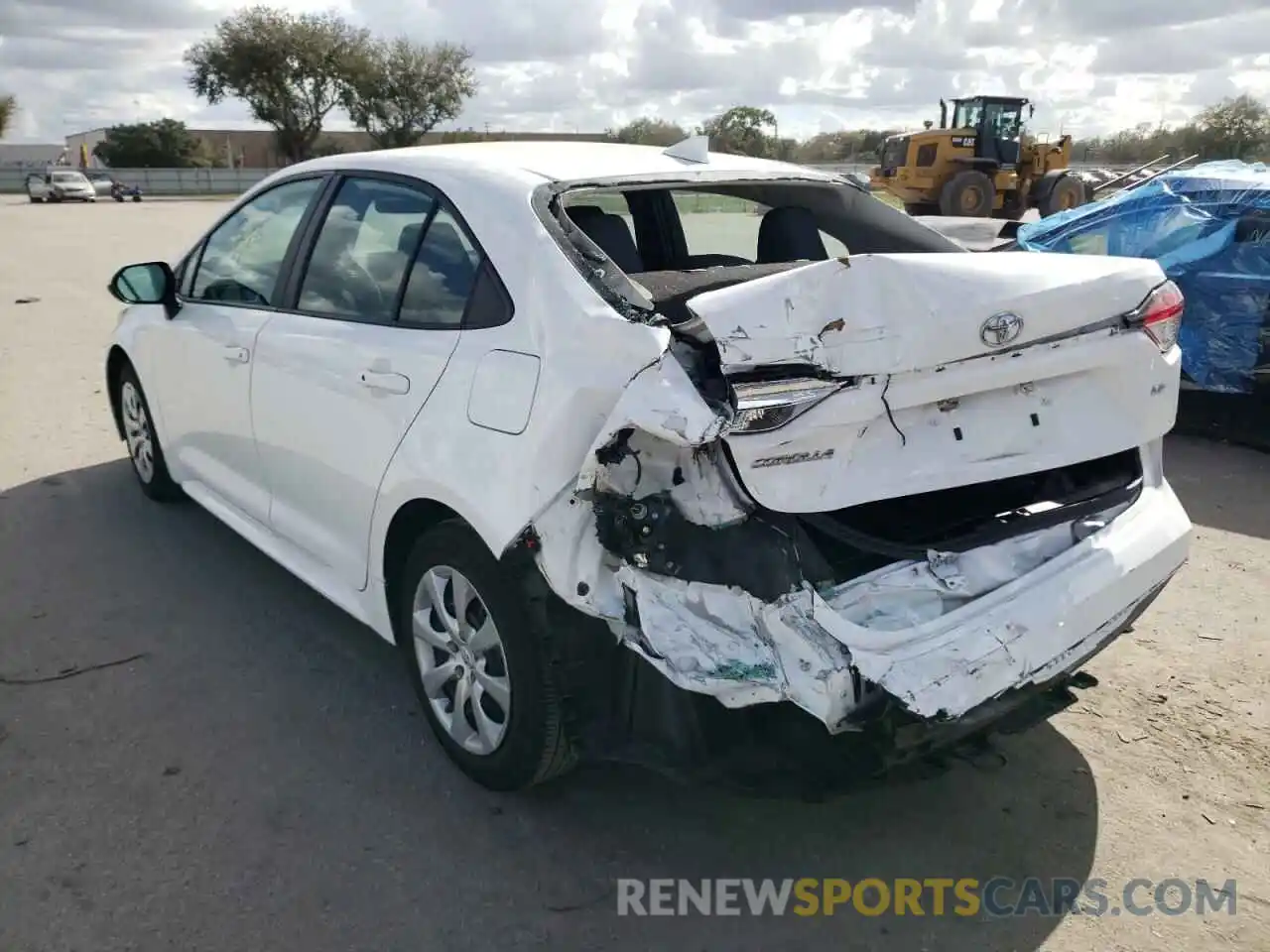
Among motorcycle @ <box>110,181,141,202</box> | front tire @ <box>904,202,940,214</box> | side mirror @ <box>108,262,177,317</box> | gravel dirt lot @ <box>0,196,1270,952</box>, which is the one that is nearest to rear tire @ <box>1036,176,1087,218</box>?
front tire @ <box>904,202,940,214</box>

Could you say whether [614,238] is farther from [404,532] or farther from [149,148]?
[149,148]

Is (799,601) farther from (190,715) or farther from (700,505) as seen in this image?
(190,715)

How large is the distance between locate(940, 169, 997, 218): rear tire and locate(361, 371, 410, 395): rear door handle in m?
22.4

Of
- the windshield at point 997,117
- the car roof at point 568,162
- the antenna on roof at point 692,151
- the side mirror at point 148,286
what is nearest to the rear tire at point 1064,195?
the windshield at point 997,117

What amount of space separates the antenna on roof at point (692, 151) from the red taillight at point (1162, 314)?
1507 mm

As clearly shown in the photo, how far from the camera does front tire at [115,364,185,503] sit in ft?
16.6

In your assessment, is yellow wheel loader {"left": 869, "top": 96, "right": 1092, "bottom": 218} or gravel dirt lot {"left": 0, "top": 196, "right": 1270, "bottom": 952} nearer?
gravel dirt lot {"left": 0, "top": 196, "right": 1270, "bottom": 952}

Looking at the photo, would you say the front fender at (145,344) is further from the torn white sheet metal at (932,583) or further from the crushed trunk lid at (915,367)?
the torn white sheet metal at (932,583)

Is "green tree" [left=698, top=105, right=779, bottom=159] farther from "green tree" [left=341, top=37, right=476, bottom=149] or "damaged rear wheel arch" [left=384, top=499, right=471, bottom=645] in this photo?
"damaged rear wheel arch" [left=384, top=499, right=471, bottom=645]

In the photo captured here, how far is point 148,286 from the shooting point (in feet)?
14.7

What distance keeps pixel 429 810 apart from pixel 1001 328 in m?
2.01

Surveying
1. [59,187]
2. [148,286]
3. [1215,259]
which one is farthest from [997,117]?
[59,187]

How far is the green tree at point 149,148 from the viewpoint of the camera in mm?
68000

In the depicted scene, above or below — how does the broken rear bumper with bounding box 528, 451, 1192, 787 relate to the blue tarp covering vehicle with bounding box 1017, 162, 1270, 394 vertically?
below
